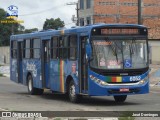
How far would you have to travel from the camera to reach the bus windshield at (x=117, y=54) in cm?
1720

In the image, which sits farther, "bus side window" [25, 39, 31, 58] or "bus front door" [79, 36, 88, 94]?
"bus side window" [25, 39, 31, 58]

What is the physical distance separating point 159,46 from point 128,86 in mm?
47441

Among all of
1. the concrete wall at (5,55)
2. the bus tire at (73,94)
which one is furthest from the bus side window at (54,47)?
the concrete wall at (5,55)

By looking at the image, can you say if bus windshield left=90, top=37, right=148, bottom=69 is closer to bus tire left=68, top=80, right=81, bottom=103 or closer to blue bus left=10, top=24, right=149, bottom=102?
blue bus left=10, top=24, right=149, bottom=102

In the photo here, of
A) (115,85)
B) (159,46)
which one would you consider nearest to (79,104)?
(115,85)

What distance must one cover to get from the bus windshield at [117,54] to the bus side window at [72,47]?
131 cm

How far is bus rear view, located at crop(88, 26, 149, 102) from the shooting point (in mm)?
17172

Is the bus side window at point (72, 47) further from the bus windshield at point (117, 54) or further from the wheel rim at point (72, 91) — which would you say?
the bus windshield at point (117, 54)

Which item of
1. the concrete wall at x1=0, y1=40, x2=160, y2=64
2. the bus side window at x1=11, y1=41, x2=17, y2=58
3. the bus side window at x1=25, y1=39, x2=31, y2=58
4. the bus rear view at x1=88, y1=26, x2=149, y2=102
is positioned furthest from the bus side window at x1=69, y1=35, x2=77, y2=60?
the concrete wall at x1=0, y1=40, x2=160, y2=64

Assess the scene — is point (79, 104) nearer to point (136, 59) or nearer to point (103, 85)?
point (103, 85)

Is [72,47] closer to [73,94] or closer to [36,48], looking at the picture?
[73,94]

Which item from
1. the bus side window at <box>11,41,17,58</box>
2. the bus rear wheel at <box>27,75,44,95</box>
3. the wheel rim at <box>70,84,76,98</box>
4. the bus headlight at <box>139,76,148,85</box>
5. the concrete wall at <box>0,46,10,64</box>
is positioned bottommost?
the concrete wall at <box>0,46,10,64</box>

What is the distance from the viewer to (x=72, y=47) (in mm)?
18578

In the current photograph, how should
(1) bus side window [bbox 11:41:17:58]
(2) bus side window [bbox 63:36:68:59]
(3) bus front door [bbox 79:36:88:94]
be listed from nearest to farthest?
(3) bus front door [bbox 79:36:88:94], (2) bus side window [bbox 63:36:68:59], (1) bus side window [bbox 11:41:17:58]
